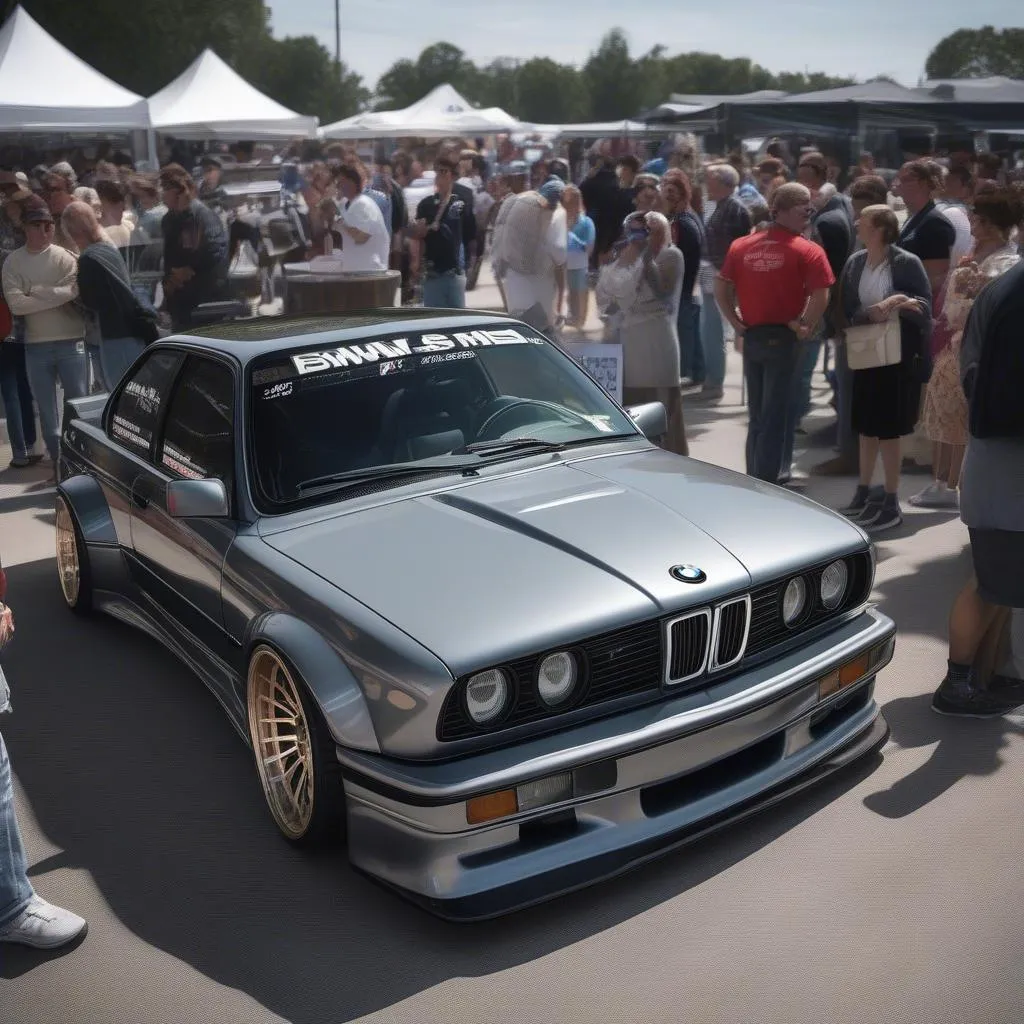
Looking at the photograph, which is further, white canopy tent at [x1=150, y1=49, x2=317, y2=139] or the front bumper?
white canopy tent at [x1=150, y1=49, x2=317, y2=139]

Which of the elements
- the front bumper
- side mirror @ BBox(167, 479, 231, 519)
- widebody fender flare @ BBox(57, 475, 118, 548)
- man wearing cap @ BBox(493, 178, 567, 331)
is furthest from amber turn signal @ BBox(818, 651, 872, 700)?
man wearing cap @ BBox(493, 178, 567, 331)

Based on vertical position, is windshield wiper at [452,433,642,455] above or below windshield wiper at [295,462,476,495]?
above

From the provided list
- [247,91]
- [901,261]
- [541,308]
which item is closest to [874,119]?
[247,91]

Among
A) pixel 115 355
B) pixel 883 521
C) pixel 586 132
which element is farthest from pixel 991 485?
pixel 586 132

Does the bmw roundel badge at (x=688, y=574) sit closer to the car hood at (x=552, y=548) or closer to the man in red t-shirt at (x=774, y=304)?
the car hood at (x=552, y=548)

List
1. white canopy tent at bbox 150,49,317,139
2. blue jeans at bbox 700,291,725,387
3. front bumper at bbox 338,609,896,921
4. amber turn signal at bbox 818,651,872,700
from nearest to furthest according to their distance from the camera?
front bumper at bbox 338,609,896,921, amber turn signal at bbox 818,651,872,700, blue jeans at bbox 700,291,725,387, white canopy tent at bbox 150,49,317,139

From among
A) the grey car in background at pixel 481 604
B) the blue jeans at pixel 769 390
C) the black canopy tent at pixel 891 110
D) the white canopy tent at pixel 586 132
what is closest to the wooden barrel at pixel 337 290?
the blue jeans at pixel 769 390

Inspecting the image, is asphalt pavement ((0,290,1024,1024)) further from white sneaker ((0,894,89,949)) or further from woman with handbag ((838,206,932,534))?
woman with handbag ((838,206,932,534))

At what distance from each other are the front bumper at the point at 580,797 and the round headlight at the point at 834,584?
0.34 metres

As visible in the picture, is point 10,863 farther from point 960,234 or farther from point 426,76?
point 426,76

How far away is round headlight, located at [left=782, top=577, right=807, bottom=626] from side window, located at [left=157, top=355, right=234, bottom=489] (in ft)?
6.15

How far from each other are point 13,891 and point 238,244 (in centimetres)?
1270

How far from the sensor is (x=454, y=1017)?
311 centimetres

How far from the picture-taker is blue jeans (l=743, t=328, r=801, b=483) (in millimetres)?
7406
